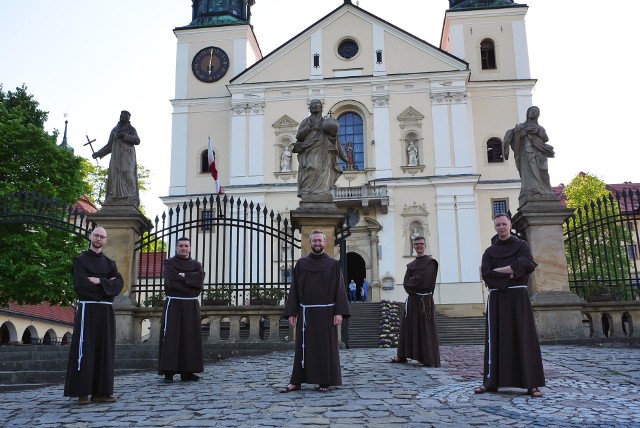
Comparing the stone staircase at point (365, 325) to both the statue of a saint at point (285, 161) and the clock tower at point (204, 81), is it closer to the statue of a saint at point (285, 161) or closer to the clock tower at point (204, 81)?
the statue of a saint at point (285, 161)

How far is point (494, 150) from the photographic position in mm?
30391

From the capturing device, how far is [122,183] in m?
11.4

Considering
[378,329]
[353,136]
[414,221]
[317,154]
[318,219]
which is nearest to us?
[317,154]

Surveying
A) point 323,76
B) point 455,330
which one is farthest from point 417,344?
point 323,76

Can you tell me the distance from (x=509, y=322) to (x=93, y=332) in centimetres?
425

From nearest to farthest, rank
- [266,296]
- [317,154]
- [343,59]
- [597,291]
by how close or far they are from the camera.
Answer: [317,154]
[266,296]
[597,291]
[343,59]

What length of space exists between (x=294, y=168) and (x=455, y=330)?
13922mm

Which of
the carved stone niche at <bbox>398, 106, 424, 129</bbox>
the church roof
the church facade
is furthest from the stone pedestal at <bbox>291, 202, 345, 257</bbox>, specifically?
the church roof

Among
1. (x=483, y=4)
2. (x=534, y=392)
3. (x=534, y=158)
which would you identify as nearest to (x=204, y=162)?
(x=483, y=4)

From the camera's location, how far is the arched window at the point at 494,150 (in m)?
30.2

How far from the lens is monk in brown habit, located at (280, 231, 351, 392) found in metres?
6.68

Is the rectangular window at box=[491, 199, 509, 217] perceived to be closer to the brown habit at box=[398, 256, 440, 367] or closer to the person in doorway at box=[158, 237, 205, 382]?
the brown habit at box=[398, 256, 440, 367]

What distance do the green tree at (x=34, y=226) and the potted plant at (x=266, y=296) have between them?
10.3 metres

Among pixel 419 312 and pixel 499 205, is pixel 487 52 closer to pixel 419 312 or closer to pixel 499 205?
pixel 499 205
